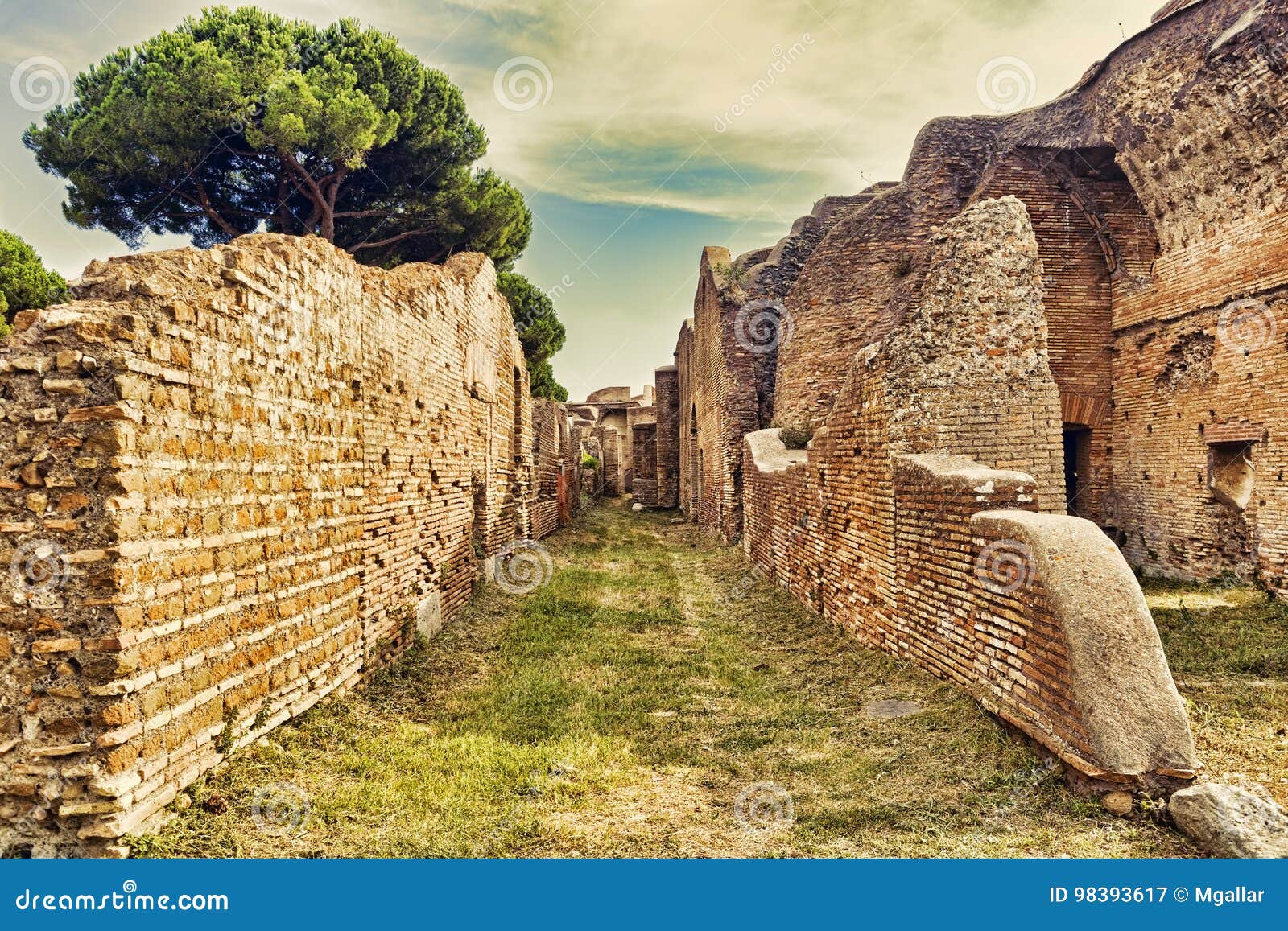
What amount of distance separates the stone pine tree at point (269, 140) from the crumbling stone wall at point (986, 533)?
1478cm

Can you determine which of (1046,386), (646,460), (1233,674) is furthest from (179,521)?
(646,460)

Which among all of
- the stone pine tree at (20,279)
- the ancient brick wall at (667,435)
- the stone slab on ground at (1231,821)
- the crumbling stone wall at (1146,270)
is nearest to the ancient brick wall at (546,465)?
the crumbling stone wall at (1146,270)

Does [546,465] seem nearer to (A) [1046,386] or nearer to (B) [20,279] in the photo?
(B) [20,279]

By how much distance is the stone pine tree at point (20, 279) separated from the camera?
14836 mm

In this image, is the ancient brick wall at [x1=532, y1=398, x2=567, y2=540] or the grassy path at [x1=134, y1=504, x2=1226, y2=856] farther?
the ancient brick wall at [x1=532, y1=398, x2=567, y2=540]

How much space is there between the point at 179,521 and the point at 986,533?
4.82 meters

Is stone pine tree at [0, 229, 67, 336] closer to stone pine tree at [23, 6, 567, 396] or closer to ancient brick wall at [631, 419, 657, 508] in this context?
stone pine tree at [23, 6, 567, 396]

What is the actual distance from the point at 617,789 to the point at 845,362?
1068 cm

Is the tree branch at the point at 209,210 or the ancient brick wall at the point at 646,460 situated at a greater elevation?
the tree branch at the point at 209,210

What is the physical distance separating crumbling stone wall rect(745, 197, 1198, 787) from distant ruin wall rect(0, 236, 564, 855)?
14.9ft

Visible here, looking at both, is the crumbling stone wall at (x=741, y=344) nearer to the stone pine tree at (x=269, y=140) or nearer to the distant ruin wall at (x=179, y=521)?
the stone pine tree at (x=269, y=140)

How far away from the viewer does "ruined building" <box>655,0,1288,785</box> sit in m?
4.17

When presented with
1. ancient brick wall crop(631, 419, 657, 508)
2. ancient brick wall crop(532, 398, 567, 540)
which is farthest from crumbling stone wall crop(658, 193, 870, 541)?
ancient brick wall crop(631, 419, 657, 508)

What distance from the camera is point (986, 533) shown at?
15.4 ft
